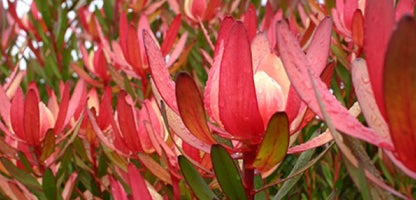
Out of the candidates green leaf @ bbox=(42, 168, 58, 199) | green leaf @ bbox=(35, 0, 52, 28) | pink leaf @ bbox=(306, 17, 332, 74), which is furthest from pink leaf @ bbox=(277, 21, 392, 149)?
green leaf @ bbox=(35, 0, 52, 28)

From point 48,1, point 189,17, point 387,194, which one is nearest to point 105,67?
point 189,17

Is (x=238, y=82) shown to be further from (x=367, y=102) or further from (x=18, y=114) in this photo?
(x=18, y=114)

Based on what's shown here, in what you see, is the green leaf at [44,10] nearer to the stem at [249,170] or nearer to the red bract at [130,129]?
the red bract at [130,129]

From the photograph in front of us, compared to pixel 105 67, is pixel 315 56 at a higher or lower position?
lower

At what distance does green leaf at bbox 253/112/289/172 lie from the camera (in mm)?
521

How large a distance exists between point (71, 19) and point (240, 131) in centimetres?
155

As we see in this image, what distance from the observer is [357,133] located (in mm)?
436

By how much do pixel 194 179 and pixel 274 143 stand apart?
9 cm

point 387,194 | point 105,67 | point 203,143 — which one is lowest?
point 387,194

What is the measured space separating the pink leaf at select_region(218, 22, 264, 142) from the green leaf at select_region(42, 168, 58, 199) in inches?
16.0

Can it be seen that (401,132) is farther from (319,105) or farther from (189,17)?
(189,17)

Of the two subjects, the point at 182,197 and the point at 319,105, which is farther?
the point at 182,197

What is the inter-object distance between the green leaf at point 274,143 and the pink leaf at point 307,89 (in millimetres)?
60

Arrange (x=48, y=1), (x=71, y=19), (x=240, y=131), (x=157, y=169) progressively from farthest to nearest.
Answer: (x=71, y=19), (x=48, y=1), (x=157, y=169), (x=240, y=131)
